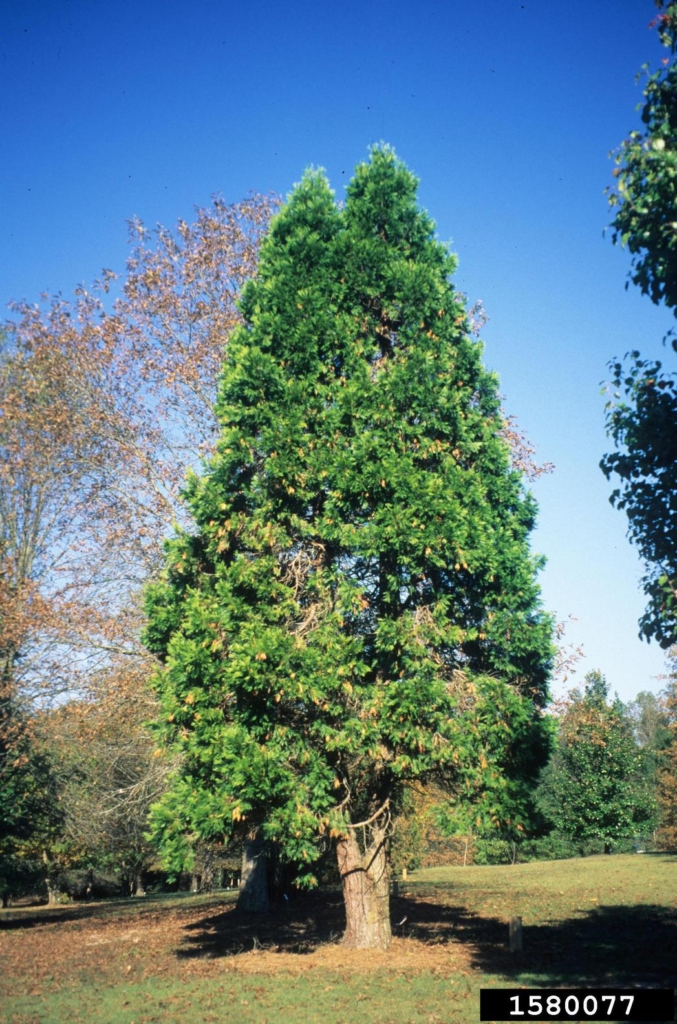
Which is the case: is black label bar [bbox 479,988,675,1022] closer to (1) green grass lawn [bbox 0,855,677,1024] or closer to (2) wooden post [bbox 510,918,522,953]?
Result: (1) green grass lawn [bbox 0,855,677,1024]

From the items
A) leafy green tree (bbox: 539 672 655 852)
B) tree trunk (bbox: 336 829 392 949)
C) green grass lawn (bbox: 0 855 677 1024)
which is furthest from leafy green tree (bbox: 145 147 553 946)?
leafy green tree (bbox: 539 672 655 852)

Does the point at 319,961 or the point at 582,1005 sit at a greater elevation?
the point at 582,1005

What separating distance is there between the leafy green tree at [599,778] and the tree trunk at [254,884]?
20.7 meters

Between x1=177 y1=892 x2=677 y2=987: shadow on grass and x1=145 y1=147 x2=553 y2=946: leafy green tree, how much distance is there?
6.78ft

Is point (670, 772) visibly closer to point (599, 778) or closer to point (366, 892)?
point (599, 778)

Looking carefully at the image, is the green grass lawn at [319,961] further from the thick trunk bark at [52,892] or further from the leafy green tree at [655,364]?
the thick trunk bark at [52,892]

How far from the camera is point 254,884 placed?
Answer: 1831 centimetres

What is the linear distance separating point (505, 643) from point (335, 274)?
6997 millimetres

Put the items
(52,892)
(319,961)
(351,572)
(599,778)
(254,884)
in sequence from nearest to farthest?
(319,961) → (351,572) → (254,884) → (599,778) → (52,892)

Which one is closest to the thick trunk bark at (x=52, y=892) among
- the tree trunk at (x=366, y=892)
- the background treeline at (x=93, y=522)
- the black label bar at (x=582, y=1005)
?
the background treeline at (x=93, y=522)

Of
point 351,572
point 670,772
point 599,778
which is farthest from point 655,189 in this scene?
point 670,772

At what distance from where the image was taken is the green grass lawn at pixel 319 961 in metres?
9.09

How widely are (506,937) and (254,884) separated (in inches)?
291

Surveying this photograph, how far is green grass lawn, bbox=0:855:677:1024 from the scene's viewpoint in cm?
909
